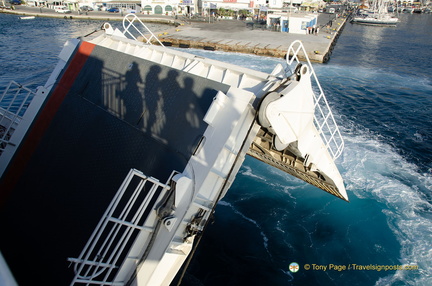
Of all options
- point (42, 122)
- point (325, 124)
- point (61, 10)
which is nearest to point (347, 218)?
point (325, 124)

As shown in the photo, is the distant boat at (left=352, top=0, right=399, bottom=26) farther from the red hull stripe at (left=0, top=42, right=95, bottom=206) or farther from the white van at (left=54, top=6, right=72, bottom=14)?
the red hull stripe at (left=0, top=42, right=95, bottom=206)

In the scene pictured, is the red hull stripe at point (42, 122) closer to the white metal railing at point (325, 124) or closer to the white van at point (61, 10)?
the white metal railing at point (325, 124)

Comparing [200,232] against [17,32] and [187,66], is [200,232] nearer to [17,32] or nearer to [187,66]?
[187,66]

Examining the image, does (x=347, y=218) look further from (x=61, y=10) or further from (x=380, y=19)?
(x=61, y=10)

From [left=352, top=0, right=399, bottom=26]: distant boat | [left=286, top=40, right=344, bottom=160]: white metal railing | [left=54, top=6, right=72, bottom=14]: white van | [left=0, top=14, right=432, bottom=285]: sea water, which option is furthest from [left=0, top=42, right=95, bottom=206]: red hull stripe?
[left=352, top=0, right=399, bottom=26]: distant boat

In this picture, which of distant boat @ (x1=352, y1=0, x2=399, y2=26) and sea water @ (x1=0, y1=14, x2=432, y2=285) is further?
distant boat @ (x1=352, y1=0, x2=399, y2=26)

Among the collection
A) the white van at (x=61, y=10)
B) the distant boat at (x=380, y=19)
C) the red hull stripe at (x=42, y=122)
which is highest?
the distant boat at (x=380, y=19)

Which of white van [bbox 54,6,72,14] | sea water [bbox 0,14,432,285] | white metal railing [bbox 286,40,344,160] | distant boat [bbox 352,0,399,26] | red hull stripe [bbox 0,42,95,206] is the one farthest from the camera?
distant boat [bbox 352,0,399,26]

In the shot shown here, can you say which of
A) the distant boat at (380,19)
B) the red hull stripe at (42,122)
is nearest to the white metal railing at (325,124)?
the red hull stripe at (42,122)

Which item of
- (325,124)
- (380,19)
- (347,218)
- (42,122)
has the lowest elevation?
(42,122)

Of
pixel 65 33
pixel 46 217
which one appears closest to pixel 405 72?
pixel 46 217
